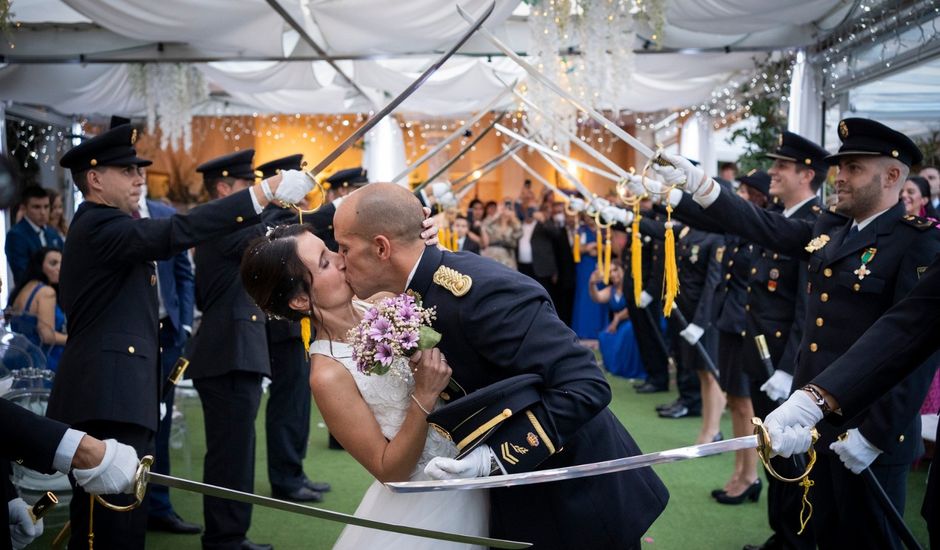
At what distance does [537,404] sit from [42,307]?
4.32 metres

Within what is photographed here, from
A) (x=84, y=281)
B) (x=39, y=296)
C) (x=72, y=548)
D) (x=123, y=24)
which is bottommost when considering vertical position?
(x=72, y=548)

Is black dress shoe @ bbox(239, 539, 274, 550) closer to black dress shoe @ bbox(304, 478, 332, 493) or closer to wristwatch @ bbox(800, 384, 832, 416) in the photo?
black dress shoe @ bbox(304, 478, 332, 493)

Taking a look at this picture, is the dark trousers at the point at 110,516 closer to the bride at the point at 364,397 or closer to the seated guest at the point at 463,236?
the bride at the point at 364,397

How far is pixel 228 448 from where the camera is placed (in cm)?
377

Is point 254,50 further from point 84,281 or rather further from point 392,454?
point 392,454

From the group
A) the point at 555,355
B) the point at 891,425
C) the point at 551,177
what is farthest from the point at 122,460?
the point at 551,177

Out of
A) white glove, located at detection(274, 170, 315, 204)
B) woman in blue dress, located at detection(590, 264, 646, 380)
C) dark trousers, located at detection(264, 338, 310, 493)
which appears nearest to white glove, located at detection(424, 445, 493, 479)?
white glove, located at detection(274, 170, 315, 204)

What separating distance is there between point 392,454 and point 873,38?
5.10 m

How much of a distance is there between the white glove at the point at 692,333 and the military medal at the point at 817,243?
88.0 inches

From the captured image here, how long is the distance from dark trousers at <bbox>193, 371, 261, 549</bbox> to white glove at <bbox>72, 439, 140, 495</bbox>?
71.6 inches

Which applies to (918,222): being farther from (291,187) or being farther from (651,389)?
(651,389)

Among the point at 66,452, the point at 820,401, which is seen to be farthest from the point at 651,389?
the point at 66,452

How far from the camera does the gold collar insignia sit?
191 centimetres

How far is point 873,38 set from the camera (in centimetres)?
571
